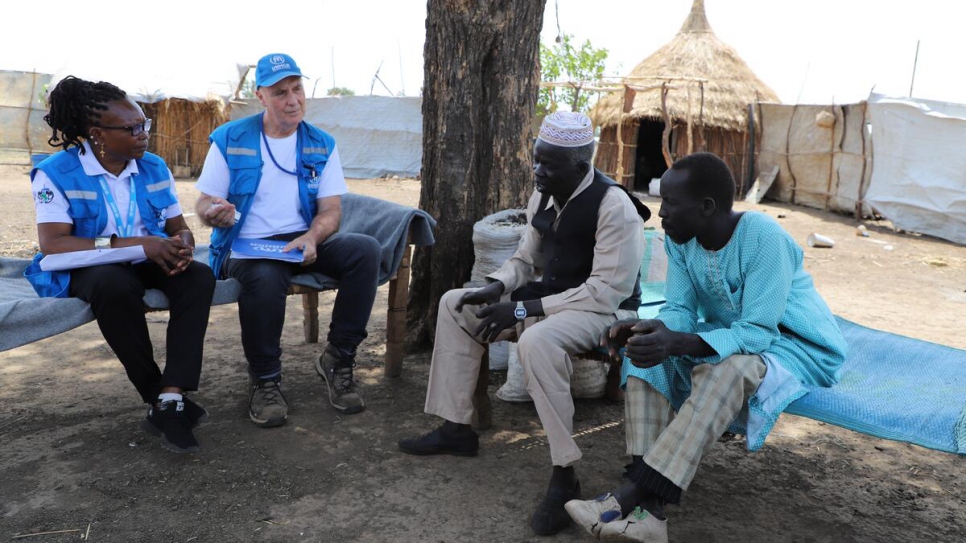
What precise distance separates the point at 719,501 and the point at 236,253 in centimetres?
231

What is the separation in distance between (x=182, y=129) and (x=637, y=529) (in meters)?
17.4

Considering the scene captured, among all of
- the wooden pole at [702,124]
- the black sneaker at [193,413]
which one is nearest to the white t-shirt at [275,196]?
the black sneaker at [193,413]

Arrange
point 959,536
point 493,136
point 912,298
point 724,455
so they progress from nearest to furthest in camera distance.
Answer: point 959,536 < point 724,455 < point 493,136 < point 912,298

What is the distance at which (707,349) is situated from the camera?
8.24ft

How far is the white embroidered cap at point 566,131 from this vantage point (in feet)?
9.87

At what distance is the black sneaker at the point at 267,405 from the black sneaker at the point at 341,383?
0.25 meters

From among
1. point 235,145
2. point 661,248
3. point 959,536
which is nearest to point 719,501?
point 959,536

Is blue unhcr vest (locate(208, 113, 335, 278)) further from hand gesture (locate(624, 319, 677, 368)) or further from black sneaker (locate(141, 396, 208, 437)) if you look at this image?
hand gesture (locate(624, 319, 677, 368))

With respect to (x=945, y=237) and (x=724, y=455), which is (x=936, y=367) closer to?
(x=724, y=455)

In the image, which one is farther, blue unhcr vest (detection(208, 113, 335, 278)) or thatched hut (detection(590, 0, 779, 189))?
thatched hut (detection(590, 0, 779, 189))

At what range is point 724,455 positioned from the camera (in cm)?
335

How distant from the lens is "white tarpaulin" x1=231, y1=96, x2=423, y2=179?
18703 mm

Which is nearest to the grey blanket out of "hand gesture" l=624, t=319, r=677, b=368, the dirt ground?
the dirt ground

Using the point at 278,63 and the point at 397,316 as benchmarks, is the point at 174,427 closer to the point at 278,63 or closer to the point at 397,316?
the point at 397,316
